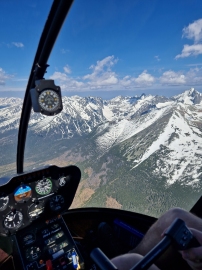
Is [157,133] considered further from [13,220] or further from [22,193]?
[13,220]

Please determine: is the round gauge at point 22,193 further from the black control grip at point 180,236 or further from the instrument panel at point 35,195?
the black control grip at point 180,236

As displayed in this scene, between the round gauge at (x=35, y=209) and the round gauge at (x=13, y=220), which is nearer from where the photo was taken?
the round gauge at (x=13, y=220)

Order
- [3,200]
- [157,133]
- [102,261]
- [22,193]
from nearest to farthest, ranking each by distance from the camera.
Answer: [102,261] → [3,200] → [22,193] → [157,133]

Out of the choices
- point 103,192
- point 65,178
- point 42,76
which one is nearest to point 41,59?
point 42,76

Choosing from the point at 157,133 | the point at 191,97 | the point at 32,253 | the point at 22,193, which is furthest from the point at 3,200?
the point at 191,97

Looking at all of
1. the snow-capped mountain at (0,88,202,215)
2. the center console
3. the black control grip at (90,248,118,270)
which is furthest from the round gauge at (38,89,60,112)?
the black control grip at (90,248,118,270)

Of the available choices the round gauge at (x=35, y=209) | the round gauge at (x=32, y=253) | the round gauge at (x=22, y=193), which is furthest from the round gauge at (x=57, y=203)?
the round gauge at (x=32, y=253)

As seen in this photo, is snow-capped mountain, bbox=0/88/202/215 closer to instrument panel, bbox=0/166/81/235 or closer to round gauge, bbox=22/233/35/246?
instrument panel, bbox=0/166/81/235
